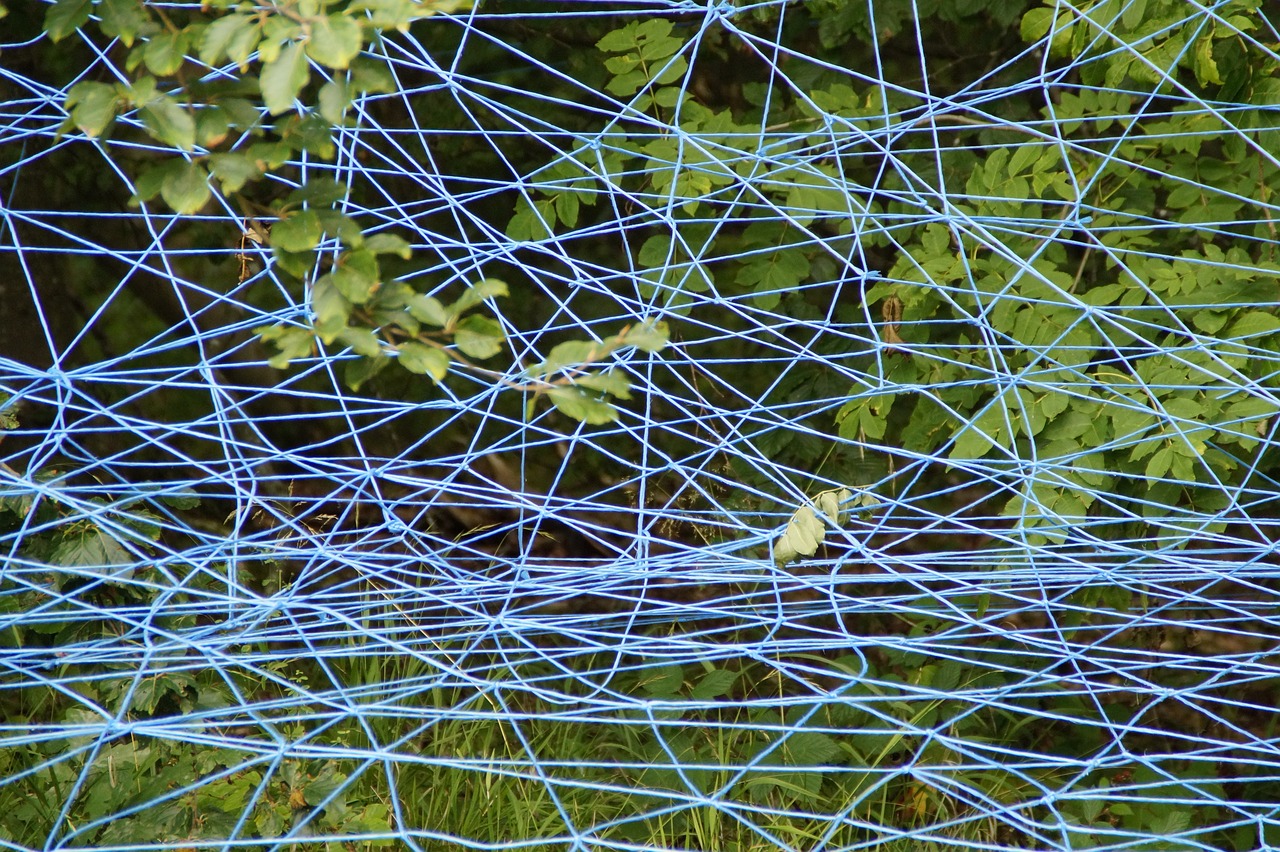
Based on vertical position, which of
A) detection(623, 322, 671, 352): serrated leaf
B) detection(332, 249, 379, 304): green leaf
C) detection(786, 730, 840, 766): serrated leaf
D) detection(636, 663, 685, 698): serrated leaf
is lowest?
detection(786, 730, 840, 766): serrated leaf

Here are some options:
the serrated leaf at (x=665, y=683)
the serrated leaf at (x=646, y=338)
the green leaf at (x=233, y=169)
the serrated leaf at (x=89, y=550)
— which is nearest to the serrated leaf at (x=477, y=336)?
the serrated leaf at (x=646, y=338)

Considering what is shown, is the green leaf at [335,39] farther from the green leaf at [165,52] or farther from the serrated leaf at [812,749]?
the serrated leaf at [812,749]

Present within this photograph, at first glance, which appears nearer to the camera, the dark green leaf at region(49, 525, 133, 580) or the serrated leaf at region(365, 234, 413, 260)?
the serrated leaf at region(365, 234, 413, 260)

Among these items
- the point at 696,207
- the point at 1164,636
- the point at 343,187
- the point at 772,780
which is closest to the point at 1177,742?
the point at 1164,636

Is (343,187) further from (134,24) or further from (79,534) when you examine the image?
(79,534)

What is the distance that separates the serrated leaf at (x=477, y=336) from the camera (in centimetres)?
102

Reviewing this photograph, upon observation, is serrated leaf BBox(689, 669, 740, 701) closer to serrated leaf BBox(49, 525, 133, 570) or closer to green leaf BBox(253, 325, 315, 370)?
serrated leaf BBox(49, 525, 133, 570)

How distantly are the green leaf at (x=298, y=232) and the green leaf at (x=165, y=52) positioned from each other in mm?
159

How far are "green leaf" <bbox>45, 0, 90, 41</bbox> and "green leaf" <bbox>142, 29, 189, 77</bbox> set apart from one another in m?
0.09

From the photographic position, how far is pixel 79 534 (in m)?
1.59

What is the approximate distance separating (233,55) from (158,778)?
3.57ft

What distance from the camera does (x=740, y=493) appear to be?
221cm

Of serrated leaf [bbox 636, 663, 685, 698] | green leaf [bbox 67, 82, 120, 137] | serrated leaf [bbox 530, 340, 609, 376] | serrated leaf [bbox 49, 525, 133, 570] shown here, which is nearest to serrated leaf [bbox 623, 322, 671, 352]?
serrated leaf [bbox 530, 340, 609, 376]

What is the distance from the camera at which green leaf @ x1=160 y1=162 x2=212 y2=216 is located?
3.38 ft
